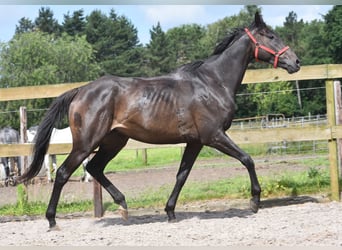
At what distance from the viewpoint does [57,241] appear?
15.9 ft

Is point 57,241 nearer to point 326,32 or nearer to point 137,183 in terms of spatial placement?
point 137,183

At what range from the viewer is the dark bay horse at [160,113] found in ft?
17.7

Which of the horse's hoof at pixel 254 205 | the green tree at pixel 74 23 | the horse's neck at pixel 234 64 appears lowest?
the horse's hoof at pixel 254 205

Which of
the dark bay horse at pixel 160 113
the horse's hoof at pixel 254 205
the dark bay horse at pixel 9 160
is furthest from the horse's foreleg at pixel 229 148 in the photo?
the dark bay horse at pixel 9 160

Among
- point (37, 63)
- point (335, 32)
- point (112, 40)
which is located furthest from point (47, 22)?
point (335, 32)

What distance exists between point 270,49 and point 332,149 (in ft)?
5.25

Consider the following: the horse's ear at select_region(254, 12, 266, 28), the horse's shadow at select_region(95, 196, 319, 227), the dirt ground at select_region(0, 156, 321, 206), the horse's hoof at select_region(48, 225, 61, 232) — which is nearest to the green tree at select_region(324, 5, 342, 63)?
the dirt ground at select_region(0, 156, 321, 206)

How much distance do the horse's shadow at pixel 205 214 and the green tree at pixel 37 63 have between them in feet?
88.1

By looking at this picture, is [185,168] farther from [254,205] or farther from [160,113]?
[254,205]

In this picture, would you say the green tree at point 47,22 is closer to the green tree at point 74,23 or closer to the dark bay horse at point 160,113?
the green tree at point 74,23

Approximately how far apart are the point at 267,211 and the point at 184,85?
1.83 metres

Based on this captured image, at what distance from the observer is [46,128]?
5699mm

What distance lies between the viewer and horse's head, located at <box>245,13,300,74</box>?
19.2 feet

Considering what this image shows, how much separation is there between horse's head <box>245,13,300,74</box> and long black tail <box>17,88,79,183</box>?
2214mm
